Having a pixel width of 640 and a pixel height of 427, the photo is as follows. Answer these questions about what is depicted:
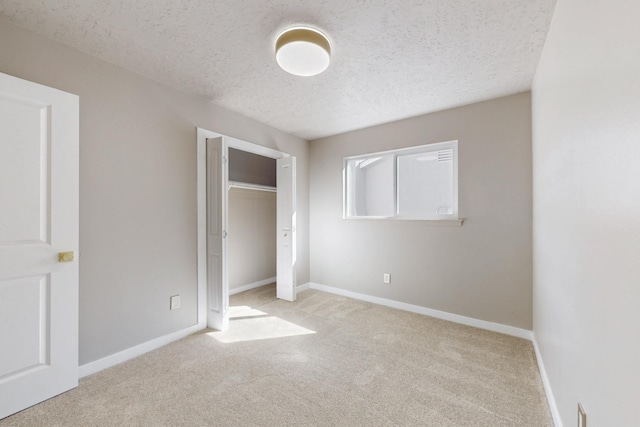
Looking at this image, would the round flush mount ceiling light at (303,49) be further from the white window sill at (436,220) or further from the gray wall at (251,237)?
the gray wall at (251,237)

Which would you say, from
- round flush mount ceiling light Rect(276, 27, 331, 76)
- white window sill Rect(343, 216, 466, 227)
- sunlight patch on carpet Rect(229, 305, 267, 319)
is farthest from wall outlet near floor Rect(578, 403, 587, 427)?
sunlight patch on carpet Rect(229, 305, 267, 319)

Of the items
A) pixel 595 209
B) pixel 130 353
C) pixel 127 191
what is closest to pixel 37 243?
pixel 127 191

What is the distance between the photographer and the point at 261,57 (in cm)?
204

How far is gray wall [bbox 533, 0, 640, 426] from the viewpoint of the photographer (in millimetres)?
741

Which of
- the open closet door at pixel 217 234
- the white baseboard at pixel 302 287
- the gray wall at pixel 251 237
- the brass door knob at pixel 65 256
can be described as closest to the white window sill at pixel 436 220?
the white baseboard at pixel 302 287

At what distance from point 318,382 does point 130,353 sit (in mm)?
1604

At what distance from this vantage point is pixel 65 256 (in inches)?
68.9

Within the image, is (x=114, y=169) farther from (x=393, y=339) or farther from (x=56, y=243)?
(x=393, y=339)

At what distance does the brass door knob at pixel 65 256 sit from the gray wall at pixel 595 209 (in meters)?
2.75

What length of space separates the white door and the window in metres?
3.00

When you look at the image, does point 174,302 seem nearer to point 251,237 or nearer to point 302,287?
point 251,237

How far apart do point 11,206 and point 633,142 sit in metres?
2.87

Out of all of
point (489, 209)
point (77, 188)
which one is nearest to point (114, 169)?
point (77, 188)

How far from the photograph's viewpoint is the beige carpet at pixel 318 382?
5.07 ft
